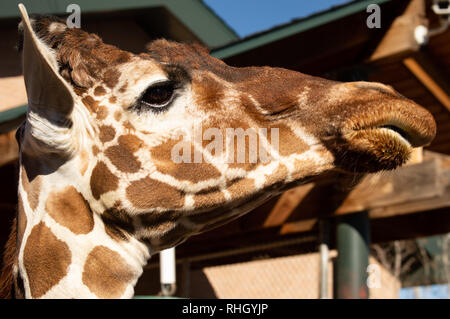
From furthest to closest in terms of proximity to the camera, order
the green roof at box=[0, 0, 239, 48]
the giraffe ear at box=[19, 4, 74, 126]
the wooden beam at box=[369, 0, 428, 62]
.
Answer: the green roof at box=[0, 0, 239, 48] < the wooden beam at box=[369, 0, 428, 62] < the giraffe ear at box=[19, 4, 74, 126]

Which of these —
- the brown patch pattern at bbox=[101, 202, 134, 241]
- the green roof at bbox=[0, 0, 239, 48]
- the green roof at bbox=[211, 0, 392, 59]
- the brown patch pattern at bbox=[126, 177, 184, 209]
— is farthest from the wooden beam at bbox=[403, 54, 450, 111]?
the brown patch pattern at bbox=[101, 202, 134, 241]

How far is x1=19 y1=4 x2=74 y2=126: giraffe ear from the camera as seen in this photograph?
90.3 inches

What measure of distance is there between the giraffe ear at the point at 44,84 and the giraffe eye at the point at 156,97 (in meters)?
0.30

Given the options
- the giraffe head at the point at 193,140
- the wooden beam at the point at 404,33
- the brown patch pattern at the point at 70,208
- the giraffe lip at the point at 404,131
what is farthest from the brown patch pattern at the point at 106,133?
the wooden beam at the point at 404,33

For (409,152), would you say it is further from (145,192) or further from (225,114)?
(145,192)

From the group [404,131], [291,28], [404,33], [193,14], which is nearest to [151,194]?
[404,131]

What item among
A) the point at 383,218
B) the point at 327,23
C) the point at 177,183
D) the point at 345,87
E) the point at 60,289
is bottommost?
A: the point at 60,289

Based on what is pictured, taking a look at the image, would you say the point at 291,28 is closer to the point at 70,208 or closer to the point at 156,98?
the point at 156,98

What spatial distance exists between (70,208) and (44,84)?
1.65 ft

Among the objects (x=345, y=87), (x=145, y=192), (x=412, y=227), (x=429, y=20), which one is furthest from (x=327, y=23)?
(x=145, y=192)

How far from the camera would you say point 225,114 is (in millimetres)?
2617

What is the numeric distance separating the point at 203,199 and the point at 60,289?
645 mm

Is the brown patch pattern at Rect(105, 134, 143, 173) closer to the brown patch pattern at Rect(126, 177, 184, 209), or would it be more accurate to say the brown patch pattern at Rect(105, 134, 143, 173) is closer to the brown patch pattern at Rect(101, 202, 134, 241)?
the brown patch pattern at Rect(126, 177, 184, 209)

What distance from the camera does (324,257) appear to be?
6465 millimetres
